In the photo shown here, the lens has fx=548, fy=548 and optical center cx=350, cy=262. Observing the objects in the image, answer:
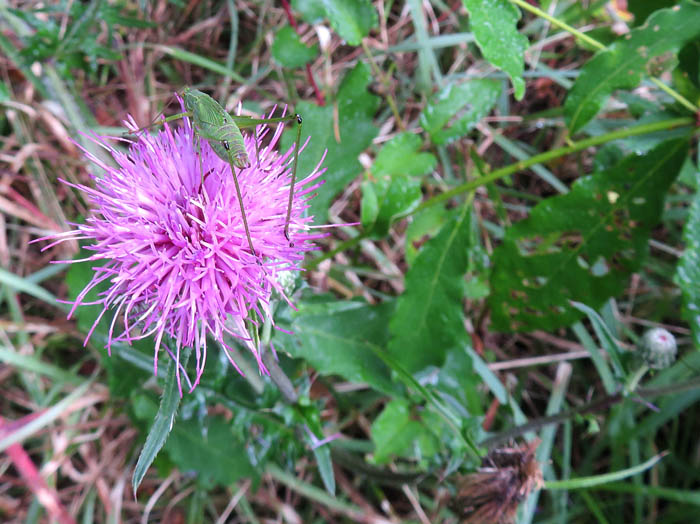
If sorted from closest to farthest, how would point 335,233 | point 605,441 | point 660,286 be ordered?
point 605,441, point 660,286, point 335,233

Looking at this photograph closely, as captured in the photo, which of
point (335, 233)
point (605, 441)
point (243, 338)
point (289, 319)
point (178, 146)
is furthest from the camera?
point (335, 233)

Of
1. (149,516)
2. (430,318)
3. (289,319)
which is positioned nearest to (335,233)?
(430,318)

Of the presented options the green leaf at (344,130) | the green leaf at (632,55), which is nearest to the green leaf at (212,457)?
the green leaf at (344,130)

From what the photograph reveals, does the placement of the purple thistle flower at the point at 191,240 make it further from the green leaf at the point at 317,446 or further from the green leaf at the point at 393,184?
the green leaf at the point at 393,184

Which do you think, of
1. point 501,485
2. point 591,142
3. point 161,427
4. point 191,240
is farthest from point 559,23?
point 161,427

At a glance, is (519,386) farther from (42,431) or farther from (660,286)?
(42,431)

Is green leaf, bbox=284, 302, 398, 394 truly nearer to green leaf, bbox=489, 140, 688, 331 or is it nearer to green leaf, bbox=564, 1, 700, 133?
green leaf, bbox=489, 140, 688, 331

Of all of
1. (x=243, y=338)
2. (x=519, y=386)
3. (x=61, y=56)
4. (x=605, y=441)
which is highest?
(x=61, y=56)

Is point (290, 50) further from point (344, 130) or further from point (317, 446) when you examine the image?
point (317, 446)
